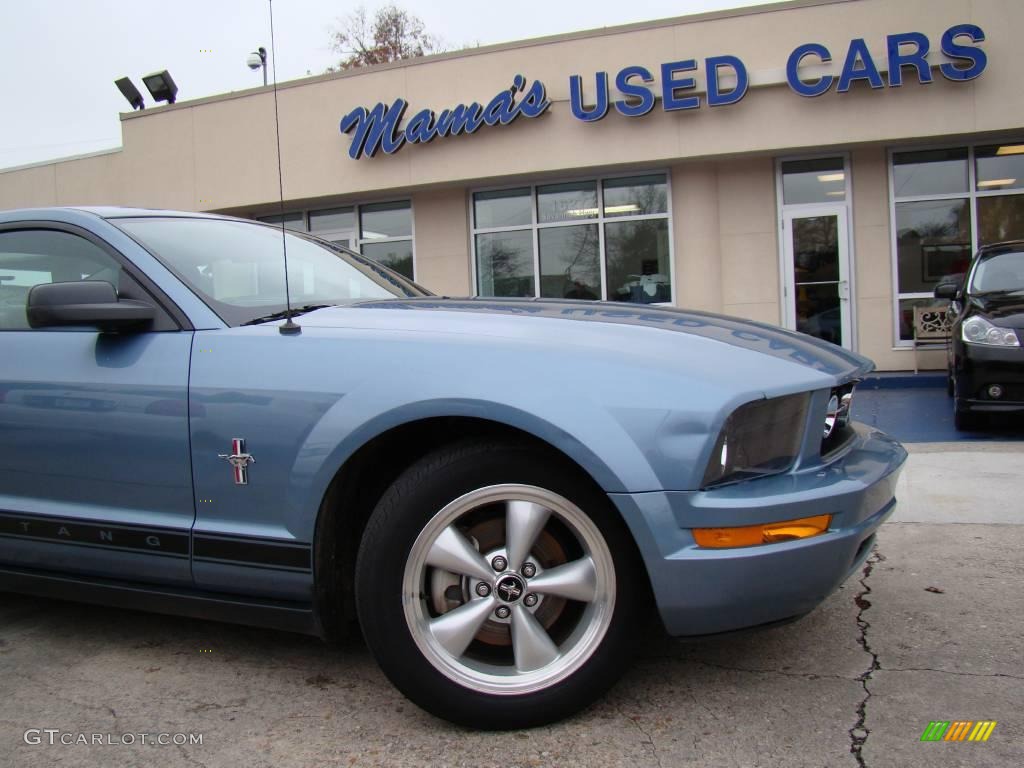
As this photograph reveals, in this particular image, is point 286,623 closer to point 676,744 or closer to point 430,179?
point 676,744

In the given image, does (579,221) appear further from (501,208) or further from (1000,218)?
(1000,218)

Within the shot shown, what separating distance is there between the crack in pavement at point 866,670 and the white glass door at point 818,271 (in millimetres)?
8237

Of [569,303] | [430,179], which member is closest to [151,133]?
[430,179]

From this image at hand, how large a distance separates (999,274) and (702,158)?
466 centimetres

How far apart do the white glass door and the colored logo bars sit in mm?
9691

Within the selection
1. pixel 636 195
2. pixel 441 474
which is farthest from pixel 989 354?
pixel 636 195

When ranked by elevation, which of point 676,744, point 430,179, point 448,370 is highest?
point 430,179

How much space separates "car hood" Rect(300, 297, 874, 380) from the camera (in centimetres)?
235

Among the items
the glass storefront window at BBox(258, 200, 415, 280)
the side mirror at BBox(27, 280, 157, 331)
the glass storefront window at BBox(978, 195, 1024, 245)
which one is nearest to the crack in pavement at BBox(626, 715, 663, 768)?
the side mirror at BBox(27, 280, 157, 331)

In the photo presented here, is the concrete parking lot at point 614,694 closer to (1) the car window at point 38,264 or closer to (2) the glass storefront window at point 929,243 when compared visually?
(1) the car window at point 38,264

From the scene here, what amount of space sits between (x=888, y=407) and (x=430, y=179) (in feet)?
23.3

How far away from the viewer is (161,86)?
15.1 metres

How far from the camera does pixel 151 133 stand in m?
14.3

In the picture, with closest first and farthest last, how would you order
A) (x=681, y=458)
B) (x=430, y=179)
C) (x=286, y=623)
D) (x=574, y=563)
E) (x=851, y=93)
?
(x=681, y=458), (x=574, y=563), (x=286, y=623), (x=851, y=93), (x=430, y=179)
